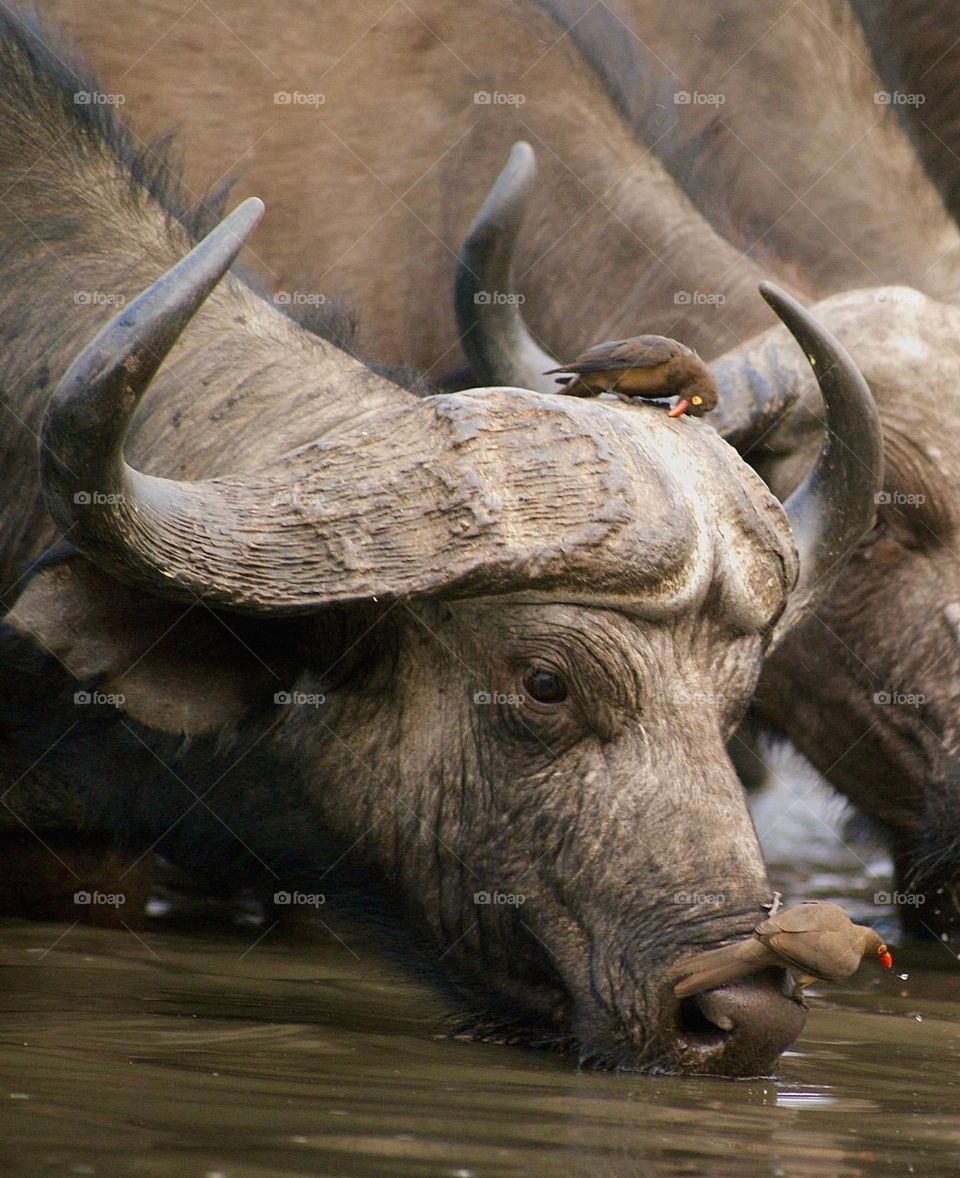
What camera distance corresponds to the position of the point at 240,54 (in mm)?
8047

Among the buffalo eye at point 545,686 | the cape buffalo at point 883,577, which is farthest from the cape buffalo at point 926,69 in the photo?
the buffalo eye at point 545,686

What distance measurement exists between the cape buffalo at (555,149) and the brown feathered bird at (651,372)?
2589mm

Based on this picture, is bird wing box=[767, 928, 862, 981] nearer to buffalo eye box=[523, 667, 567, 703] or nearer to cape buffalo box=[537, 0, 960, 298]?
buffalo eye box=[523, 667, 567, 703]

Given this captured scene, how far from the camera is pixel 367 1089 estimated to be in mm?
3555

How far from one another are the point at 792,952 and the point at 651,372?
4.99 feet

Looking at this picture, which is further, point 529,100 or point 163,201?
point 529,100

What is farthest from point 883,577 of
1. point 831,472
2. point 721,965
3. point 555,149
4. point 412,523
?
point 721,965

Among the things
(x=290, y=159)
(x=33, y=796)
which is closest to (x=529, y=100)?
(x=290, y=159)

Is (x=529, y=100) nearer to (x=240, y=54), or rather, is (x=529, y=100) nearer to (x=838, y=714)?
(x=240, y=54)

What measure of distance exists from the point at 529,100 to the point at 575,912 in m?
4.62

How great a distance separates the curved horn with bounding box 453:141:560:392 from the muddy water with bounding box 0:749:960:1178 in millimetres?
2013

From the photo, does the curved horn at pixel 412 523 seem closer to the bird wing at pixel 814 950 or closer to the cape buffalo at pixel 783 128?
the bird wing at pixel 814 950

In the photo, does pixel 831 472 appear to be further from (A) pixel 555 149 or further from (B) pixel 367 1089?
(A) pixel 555 149

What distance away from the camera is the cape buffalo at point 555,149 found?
7.65 metres
